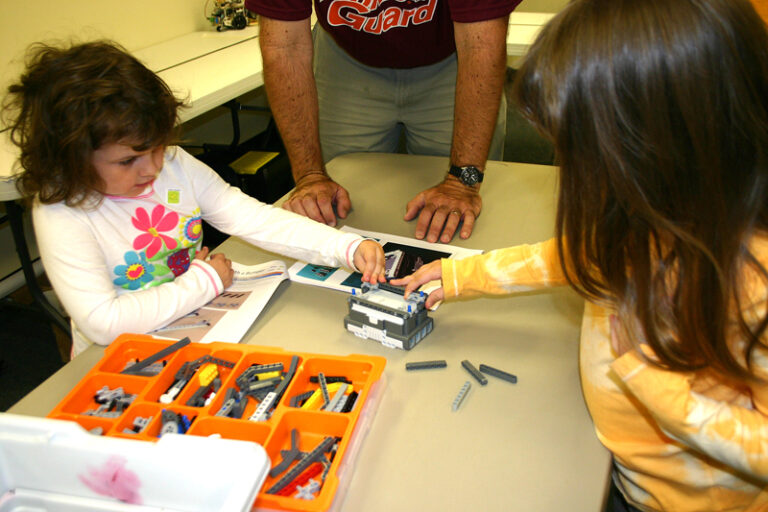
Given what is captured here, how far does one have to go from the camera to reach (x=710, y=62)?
55cm

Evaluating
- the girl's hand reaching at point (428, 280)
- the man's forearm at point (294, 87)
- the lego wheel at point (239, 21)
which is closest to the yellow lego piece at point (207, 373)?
the girl's hand reaching at point (428, 280)

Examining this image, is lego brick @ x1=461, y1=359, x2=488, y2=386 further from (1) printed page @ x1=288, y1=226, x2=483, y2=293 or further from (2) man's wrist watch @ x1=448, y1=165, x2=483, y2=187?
(2) man's wrist watch @ x1=448, y1=165, x2=483, y2=187

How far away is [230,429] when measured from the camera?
2.37 ft

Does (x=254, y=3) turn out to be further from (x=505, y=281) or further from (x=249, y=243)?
(x=505, y=281)

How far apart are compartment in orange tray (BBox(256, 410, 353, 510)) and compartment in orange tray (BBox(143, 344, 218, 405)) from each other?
158mm

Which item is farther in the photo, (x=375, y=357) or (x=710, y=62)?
(x=375, y=357)

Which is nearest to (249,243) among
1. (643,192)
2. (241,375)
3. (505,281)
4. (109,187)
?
(109,187)

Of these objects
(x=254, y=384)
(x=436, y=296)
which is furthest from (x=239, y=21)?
(x=254, y=384)

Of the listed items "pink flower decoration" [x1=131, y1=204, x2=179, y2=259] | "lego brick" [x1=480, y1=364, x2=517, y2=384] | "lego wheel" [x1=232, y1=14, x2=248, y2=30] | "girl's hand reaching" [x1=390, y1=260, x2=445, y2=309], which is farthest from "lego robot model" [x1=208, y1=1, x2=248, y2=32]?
"lego brick" [x1=480, y1=364, x2=517, y2=384]

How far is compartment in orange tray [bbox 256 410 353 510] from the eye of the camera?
61 cm

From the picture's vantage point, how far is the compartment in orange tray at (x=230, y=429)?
71cm

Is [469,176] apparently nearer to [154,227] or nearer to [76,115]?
[154,227]

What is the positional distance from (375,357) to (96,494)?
378 millimetres

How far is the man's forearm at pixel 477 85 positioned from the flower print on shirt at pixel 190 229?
23.9 inches
